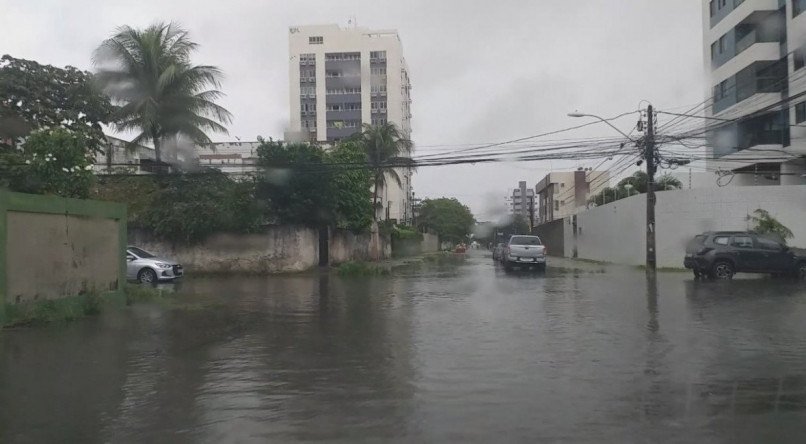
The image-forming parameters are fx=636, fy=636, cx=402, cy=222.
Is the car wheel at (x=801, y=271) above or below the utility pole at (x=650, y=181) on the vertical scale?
below

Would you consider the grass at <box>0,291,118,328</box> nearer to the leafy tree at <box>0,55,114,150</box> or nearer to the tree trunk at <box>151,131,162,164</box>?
the leafy tree at <box>0,55,114,150</box>

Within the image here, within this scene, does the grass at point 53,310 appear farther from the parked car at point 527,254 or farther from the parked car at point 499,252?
the parked car at point 499,252

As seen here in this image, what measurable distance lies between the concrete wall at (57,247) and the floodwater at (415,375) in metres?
1.01

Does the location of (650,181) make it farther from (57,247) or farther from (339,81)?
(339,81)

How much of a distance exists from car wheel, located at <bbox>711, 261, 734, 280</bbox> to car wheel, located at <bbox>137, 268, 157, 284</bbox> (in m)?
18.3

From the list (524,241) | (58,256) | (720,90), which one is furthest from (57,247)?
(720,90)

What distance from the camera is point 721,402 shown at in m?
5.82

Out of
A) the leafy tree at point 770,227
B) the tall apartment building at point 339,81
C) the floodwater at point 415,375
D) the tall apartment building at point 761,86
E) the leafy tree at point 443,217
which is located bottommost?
the floodwater at point 415,375

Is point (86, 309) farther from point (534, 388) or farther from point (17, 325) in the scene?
point (534, 388)

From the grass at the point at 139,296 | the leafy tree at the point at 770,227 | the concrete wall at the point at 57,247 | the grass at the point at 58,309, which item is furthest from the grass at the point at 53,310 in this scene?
the leafy tree at the point at 770,227

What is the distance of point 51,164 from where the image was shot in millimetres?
12320

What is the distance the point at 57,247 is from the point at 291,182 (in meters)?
16.8

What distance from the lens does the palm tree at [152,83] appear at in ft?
87.3

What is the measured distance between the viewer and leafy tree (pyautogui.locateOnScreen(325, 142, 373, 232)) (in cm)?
3222
